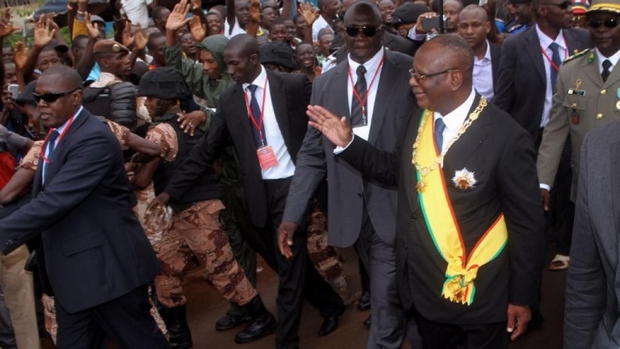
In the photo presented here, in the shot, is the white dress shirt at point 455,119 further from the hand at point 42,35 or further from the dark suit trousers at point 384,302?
the hand at point 42,35

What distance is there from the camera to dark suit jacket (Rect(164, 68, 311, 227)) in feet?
18.3

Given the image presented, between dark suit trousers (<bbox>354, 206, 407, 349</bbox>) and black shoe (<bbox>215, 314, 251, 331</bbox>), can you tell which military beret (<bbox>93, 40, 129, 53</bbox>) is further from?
dark suit trousers (<bbox>354, 206, 407, 349</bbox>)

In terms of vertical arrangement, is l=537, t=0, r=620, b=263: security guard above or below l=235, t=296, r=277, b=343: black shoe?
above

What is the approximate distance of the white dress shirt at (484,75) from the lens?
22.1ft

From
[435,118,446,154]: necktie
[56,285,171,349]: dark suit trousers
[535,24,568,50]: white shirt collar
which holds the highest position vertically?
[435,118,446,154]: necktie

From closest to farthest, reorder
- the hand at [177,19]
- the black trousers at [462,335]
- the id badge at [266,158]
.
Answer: the black trousers at [462,335] < the id badge at [266,158] < the hand at [177,19]

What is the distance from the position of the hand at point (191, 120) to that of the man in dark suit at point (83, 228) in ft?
3.88

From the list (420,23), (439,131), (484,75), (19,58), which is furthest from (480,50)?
(19,58)

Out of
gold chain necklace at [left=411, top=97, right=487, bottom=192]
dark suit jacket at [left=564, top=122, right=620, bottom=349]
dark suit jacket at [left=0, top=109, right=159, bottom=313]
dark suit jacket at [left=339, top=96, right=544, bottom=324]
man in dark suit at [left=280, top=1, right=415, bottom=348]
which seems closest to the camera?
dark suit jacket at [left=564, top=122, right=620, bottom=349]

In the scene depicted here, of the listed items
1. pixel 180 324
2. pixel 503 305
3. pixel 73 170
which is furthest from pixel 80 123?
pixel 503 305

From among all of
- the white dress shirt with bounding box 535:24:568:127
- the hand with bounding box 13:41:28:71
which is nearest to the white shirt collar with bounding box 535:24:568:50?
the white dress shirt with bounding box 535:24:568:127

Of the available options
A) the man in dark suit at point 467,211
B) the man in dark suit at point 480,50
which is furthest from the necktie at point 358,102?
the man in dark suit at point 480,50

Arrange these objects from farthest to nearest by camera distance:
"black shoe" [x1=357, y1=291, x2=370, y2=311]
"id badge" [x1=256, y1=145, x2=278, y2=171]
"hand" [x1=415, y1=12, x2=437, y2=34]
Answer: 1. "hand" [x1=415, y1=12, x2=437, y2=34]
2. "black shoe" [x1=357, y1=291, x2=370, y2=311]
3. "id badge" [x1=256, y1=145, x2=278, y2=171]

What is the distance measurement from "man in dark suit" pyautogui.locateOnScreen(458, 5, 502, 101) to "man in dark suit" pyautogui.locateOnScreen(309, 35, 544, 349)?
3.16m
